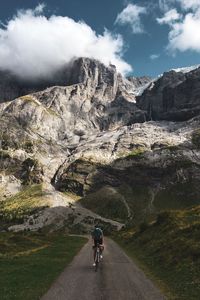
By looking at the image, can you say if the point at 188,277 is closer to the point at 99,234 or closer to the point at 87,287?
the point at 87,287

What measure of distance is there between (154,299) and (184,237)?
1093 inches

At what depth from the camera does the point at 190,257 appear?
40.4 metres

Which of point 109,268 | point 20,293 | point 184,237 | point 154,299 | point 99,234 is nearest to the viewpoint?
point 154,299

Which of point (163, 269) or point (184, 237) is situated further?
point (184, 237)

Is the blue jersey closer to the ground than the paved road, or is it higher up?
higher up

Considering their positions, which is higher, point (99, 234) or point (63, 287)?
point (99, 234)

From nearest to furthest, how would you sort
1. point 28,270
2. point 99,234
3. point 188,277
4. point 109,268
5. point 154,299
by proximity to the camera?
point 154,299
point 188,277
point 28,270
point 109,268
point 99,234

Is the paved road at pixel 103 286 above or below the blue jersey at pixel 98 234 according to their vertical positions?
below

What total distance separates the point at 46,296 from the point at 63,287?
11.5ft

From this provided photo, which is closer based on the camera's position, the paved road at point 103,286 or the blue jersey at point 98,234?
the paved road at point 103,286

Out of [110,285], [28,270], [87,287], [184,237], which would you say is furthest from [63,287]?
[184,237]

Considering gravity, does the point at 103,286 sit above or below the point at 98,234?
below

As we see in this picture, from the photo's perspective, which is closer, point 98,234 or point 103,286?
point 103,286

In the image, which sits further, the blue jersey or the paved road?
the blue jersey
